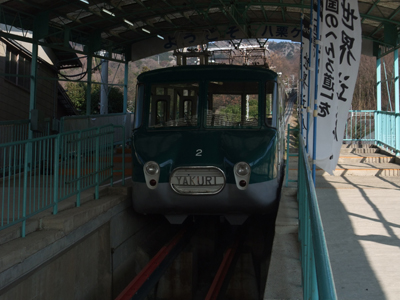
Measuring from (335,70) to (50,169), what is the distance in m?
4.53

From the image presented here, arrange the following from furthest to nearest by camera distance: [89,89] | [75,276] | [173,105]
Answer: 1. [89,89]
2. [173,105]
3. [75,276]

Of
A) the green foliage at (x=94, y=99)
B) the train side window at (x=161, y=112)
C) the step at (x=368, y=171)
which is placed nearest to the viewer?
the train side window at (x=161, y=112)

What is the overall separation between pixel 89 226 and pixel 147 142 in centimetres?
162

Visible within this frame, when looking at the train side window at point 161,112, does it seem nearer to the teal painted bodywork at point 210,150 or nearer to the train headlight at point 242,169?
the teal painted bodywork at point 210,150

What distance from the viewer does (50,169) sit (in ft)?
22.9

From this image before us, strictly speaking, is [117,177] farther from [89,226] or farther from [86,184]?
[89,226]

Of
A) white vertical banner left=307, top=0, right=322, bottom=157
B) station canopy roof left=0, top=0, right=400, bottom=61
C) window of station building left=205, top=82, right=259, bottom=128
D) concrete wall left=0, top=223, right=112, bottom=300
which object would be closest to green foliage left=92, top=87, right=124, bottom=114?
station canopy roof left=0, top=0, right=400, bottom=61

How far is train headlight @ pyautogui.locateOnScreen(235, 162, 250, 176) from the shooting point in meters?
7.05

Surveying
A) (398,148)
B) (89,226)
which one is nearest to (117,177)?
(89,226)

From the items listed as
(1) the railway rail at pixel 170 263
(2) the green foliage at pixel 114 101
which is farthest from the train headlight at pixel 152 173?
(2) the green foliage at pixel 114 101

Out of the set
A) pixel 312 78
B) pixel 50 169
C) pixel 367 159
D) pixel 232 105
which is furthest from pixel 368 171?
pixel 50 169

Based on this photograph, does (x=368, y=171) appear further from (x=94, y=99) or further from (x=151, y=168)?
(x=94, y=99)

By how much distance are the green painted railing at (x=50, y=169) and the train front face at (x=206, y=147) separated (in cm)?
90

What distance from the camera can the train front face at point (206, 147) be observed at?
711cm
